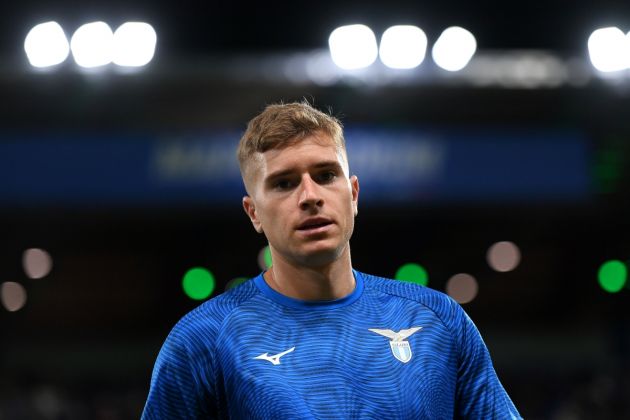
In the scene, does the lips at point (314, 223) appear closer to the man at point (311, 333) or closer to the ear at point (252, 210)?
the man at point (311, 333)

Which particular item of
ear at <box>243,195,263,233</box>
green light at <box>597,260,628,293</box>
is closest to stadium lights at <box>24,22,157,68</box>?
green light at <box>597,260,628,293</box>

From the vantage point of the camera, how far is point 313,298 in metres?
3.18

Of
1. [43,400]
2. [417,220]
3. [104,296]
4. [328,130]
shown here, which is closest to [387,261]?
[417,220]

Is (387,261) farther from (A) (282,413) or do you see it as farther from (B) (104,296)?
(A) (282,413)

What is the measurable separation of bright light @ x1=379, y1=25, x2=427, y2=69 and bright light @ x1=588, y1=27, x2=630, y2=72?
311 cm

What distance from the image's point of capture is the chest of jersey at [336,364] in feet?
9.70

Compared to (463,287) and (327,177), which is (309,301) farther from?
(463,287)

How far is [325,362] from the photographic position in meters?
3.02

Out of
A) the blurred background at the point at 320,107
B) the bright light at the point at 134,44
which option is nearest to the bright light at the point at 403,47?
the blurred background at the point at 320,107

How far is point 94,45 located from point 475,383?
14346mm

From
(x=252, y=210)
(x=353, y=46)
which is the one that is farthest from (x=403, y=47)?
(x=252, y=210)

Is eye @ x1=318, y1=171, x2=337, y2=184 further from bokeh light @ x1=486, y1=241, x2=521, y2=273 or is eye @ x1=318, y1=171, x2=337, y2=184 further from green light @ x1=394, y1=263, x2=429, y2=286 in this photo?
bokeh light @ x1=486, y1=241, x2=521, y2=273

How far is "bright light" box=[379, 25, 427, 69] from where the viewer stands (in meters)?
17.0

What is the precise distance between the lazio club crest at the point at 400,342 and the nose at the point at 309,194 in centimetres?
45
